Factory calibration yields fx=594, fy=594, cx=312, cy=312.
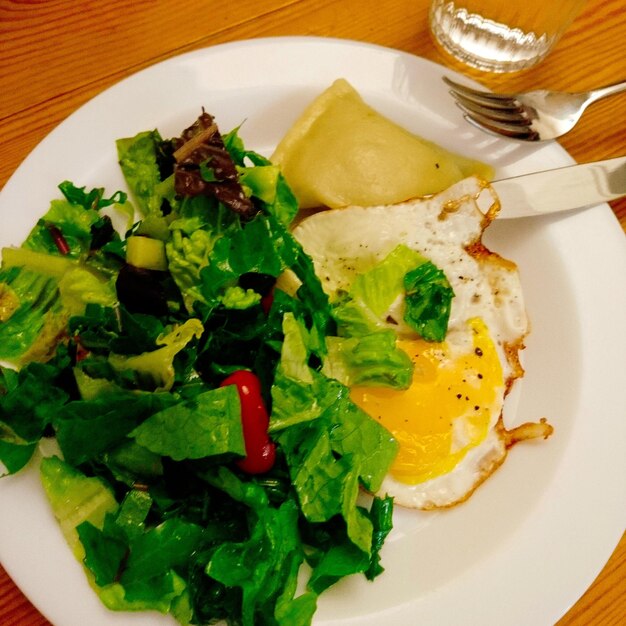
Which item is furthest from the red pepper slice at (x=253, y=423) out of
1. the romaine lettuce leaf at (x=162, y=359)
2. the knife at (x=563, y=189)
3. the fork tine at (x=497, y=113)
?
the fork tine at (x=497, y=113)

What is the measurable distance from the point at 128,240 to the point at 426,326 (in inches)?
28.7

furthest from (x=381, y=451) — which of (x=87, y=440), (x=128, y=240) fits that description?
(x=128, y=240)

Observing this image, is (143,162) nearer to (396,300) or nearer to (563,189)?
(396,300)

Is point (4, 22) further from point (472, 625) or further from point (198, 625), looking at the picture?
point (472, 625)

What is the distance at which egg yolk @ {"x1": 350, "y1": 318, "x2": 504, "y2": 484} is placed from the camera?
139 centimetres

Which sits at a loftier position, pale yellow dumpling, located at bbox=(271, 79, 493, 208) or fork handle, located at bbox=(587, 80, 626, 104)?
fork handle, located at bbox=(587, 80, 626, 104)

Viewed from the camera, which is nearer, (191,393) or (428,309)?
(191,393)

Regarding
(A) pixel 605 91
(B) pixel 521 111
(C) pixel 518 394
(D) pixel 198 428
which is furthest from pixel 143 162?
(A) pixel 605 91

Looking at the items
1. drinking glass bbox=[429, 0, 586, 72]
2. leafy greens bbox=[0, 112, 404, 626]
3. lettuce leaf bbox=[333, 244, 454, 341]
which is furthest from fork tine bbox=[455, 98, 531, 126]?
leafy greens bbox=[0, 112, 404, 626]

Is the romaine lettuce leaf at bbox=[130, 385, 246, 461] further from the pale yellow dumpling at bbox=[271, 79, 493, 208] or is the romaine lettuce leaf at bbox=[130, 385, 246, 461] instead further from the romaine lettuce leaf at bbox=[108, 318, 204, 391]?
the pale yellow dumpling at bbox=[271, 79, 493, 208]

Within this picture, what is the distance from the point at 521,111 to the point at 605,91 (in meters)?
0.27

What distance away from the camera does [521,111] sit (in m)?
1.56

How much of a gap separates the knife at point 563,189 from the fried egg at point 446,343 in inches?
2.9

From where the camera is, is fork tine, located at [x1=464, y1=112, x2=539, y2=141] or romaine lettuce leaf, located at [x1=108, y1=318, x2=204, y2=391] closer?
romaine lettuce leaf, located at [x1=108, y1=318, x2=204, y2=391]
